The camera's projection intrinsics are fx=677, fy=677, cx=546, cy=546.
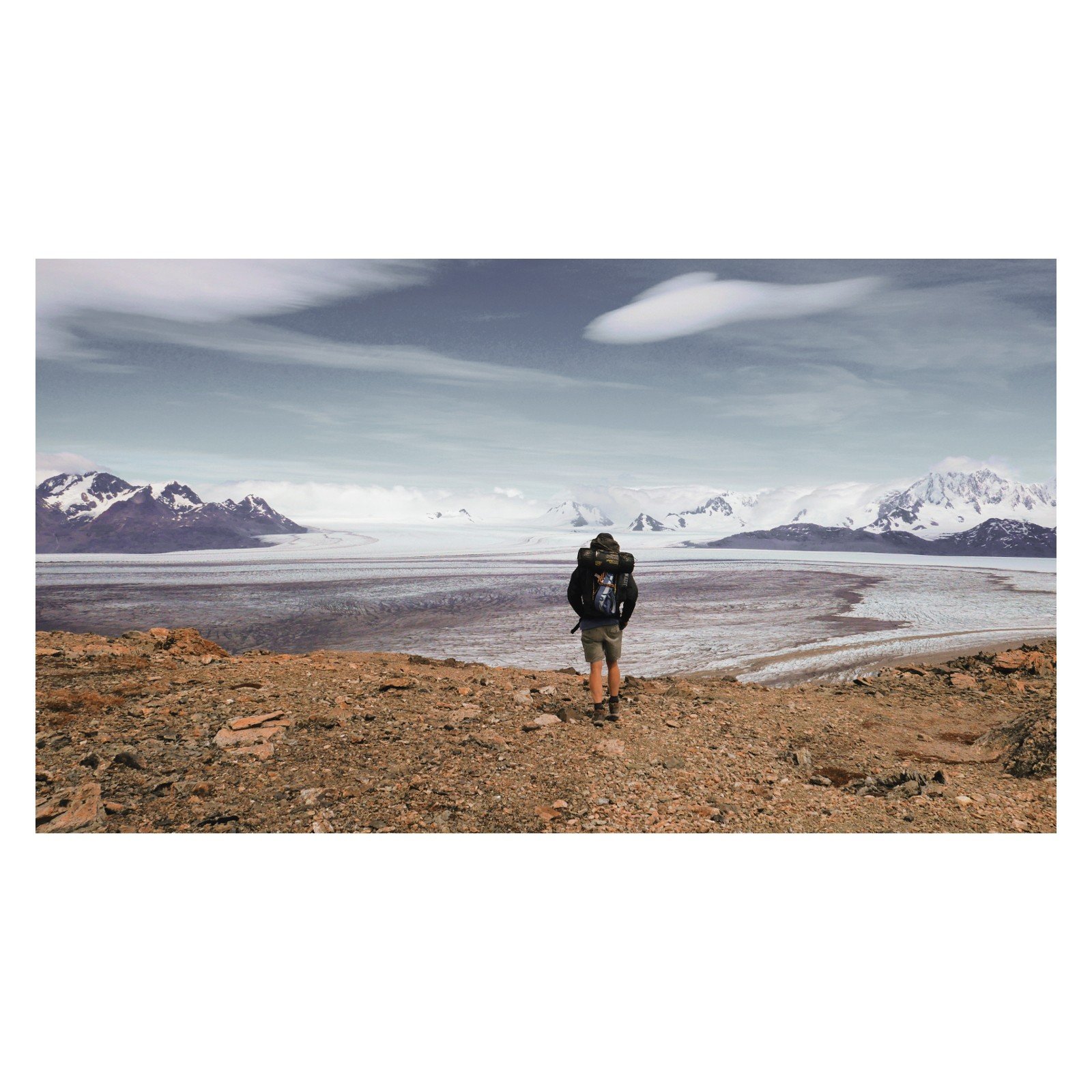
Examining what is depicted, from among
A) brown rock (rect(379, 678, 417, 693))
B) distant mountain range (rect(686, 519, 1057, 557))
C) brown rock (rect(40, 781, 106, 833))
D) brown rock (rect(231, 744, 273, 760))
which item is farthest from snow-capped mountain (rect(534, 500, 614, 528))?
brown rock (rect(40, 781, 106, 833))

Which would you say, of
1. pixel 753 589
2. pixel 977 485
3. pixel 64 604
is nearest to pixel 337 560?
pixel 64 604

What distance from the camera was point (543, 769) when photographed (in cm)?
468

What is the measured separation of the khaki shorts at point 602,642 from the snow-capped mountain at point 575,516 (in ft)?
17.4

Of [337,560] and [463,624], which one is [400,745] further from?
[337,560]

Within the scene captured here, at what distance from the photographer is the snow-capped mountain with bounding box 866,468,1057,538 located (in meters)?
8.54

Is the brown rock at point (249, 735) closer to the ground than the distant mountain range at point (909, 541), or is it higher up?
closer to the ground

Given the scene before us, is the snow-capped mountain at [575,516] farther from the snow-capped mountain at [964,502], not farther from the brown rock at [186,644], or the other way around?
the brown rock at [186,644]

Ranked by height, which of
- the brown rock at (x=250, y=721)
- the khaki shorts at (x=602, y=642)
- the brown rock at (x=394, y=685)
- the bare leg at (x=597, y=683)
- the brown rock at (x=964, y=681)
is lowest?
the brown rock at (x=964, y=681)

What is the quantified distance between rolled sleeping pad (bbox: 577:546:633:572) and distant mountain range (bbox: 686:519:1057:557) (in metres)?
6.85

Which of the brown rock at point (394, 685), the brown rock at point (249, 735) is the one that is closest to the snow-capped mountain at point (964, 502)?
the brown rock at point (394, 685)

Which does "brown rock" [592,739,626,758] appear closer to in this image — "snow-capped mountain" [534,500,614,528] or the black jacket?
the black jacket

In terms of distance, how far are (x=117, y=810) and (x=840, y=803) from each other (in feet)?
15.4

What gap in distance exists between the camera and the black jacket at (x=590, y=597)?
514 cm

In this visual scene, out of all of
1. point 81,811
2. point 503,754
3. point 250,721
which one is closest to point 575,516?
point 503,754
